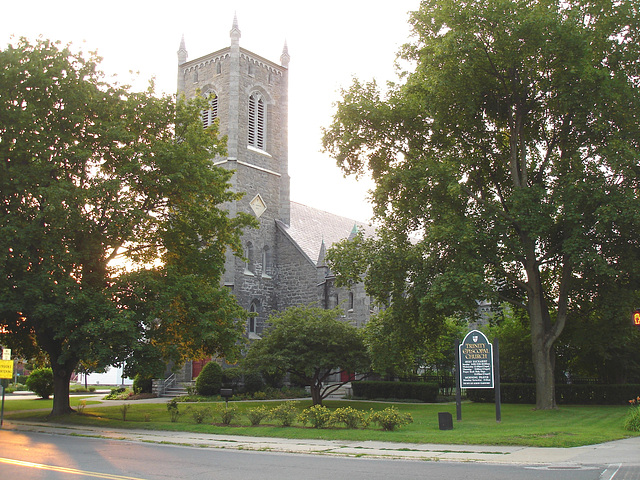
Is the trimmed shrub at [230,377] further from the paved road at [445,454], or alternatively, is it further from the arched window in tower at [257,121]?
the paved road at [445,454]

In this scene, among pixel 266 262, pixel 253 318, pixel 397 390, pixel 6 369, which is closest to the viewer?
pixel 6 369

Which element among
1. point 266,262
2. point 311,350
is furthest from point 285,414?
point 266,262

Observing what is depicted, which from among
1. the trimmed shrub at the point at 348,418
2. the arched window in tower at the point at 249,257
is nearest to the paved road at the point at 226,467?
the trimmed shrub at the point at 348,418

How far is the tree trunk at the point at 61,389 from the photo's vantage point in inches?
875

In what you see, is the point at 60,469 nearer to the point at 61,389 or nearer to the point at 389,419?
the point at 389,419

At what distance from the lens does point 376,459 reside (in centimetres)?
1176

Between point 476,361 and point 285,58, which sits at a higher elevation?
point 285,58

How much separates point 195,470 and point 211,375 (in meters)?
23.6

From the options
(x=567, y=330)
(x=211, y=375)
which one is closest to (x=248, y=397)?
(x=211, y=375)

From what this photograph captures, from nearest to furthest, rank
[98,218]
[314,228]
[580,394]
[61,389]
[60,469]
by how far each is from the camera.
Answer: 1. [60,469]
2. [98,218]
3. [61,389]
4. [580,394]
5. [314,228]

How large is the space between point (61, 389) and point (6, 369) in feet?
12.0

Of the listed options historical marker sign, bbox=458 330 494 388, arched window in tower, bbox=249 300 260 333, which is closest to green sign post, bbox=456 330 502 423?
historical marker sign, bbox=458 330 494 388

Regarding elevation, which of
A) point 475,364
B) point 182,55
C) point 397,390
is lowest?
point 397,390

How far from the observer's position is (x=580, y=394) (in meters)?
28.5
